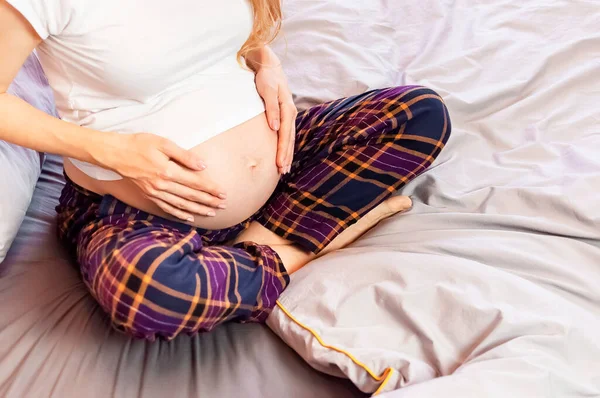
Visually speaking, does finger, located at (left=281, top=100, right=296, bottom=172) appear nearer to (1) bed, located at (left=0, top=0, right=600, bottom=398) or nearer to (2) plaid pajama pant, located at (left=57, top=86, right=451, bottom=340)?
(2) plaid pajama pant, located at (left=57, top=86, right=451, bottom=340)

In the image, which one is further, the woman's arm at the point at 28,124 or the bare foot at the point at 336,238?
the bare foot at the point at 336,238

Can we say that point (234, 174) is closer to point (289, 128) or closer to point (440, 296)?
point (289, 128)

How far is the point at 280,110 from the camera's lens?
1.00m

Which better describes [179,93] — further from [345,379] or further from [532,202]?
[532,202]

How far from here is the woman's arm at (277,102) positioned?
96 centimetres

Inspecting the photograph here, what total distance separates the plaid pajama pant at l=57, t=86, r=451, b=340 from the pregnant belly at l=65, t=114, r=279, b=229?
3 centimetres

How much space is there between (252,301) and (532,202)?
1.63 feet

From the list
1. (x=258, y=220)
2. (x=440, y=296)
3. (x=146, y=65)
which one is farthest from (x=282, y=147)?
(x=440, y=296)

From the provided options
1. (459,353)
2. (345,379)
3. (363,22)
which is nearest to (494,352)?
(459,353)

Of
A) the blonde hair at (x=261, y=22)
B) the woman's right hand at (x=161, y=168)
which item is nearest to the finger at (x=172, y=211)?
the woman's right hand at (x=161, y=168)

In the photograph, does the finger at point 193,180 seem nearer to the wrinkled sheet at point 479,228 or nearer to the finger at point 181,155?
the finger at point 181,155

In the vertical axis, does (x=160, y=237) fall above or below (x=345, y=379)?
above

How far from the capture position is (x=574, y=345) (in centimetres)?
68

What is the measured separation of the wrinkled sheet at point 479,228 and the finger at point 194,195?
7.1 inches
